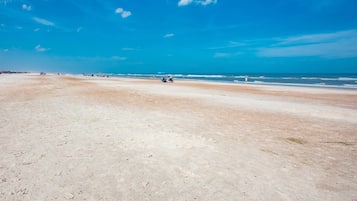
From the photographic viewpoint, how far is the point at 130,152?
5.14 meters

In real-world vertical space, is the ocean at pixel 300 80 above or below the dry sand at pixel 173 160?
above

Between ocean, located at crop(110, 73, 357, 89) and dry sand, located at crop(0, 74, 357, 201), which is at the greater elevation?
ocean, located at crop(110, 73, 357, 89)

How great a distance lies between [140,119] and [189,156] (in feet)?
13.1

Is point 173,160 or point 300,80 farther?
point 300,80

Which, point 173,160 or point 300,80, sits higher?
point 300,80

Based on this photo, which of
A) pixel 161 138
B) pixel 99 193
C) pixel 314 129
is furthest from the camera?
pixel 314 129

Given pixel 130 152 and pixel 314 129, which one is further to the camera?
pixel 314 129

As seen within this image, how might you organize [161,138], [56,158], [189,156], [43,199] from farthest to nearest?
[161,138]
[189,156]
[56,158]
[43,199]

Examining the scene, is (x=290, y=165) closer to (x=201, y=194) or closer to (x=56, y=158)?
(x=201, y=194)

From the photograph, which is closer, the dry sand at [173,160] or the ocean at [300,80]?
the dry sand at [173,160]

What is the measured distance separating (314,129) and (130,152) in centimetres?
625

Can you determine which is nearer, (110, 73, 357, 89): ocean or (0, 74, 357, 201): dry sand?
(0, 74, 357, 201): dry sand

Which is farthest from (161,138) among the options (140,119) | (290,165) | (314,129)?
(314,129)

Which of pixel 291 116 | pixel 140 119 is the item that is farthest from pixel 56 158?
pixel 291 116
